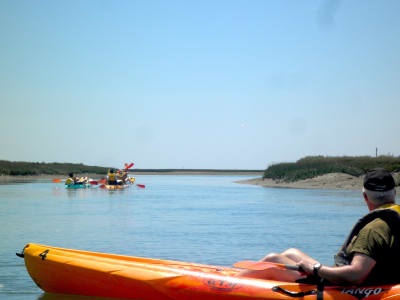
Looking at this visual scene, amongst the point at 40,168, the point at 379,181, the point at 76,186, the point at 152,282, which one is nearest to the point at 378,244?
the point at 379,181

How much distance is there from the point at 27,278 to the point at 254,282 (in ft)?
12.1

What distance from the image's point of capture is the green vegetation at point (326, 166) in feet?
103

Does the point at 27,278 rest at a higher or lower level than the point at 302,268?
lower

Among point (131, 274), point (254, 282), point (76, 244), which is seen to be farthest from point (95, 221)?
point (254, 282)

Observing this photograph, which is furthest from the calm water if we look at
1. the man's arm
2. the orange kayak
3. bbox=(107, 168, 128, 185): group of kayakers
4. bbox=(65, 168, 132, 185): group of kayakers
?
bbox=(107, 168, 128, 185): group of kayakers

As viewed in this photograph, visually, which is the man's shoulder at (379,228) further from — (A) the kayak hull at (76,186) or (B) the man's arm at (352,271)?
(A) the kayak hull at (76,186)

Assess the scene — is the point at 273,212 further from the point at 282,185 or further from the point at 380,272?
the point at 282,185

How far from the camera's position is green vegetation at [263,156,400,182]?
31530 mm

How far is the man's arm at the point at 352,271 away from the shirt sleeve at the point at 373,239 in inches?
1.8

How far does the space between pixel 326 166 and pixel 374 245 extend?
3130cm

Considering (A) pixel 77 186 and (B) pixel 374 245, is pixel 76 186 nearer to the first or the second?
(A) pixel 77 186

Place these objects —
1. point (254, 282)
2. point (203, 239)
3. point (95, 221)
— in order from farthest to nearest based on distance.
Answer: point (95, 221) < point (203, 239) < point (254, 282)

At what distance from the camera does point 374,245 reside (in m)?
4.07

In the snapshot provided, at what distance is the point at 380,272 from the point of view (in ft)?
14.1
